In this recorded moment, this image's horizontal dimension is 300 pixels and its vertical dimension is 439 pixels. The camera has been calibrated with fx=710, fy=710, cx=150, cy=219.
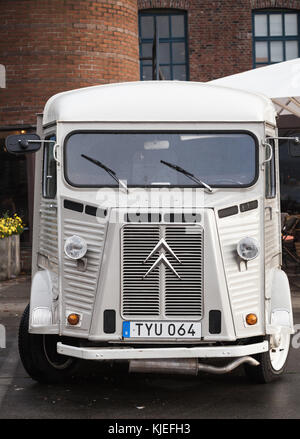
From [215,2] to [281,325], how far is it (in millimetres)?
15348

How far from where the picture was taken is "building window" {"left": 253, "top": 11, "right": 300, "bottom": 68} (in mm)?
19984

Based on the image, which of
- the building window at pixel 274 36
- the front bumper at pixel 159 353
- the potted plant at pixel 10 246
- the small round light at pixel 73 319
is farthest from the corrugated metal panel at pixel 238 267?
the building window at pixel 274 36

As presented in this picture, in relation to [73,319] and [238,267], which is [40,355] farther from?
[238,267]

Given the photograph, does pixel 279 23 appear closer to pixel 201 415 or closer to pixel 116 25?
pixel 116 25

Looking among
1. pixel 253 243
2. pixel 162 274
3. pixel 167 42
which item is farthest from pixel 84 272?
pixel 167 42

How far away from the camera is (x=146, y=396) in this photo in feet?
20.1

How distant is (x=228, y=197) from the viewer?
19.7ft

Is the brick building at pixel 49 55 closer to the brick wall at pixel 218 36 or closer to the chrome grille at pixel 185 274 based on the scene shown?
the brick wall at pixel 218 36

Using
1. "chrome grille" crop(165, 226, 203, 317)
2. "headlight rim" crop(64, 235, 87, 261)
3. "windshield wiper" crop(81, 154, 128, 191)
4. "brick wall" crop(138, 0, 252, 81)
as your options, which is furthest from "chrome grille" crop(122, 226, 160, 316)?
"brick wall" crop(138, 0, 252, 81)

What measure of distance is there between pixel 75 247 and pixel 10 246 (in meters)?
7.71

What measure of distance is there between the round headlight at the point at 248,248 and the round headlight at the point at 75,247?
4.22 feet

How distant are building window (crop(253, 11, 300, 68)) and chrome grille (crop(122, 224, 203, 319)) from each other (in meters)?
15.2

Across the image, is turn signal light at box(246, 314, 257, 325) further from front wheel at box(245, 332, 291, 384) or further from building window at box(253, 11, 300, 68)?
building window at box(253, 11, 300, 68)

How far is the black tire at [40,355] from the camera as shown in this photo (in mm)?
6418
